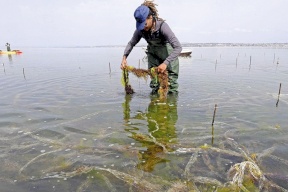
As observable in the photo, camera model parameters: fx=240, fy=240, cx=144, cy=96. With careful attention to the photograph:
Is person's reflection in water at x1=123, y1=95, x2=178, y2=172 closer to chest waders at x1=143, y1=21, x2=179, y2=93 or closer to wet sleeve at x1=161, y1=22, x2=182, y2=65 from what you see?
chest waders at x1=143, y1=21, x2=179, y2=93

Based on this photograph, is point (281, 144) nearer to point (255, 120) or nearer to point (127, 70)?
point (255, 120)

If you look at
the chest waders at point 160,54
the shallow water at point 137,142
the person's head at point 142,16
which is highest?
the person's head at point 142,16

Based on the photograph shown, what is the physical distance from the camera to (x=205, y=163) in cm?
454

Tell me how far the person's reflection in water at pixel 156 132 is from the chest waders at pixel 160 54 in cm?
68

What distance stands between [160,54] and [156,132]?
3.69 meters

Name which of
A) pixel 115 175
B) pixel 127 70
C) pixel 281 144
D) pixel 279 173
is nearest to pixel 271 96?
pixel 281 144

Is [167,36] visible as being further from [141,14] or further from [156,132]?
[156,132]

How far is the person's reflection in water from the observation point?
4.74 meters

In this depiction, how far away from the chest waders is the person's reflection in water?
682mm

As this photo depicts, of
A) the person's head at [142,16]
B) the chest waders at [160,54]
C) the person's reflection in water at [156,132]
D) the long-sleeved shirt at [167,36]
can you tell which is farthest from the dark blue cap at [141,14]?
the person's reflection in water at [156,132]

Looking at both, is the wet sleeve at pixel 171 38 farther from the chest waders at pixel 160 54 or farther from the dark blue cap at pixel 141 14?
the dark blue cap at pixel 141 14

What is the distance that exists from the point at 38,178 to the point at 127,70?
612cm

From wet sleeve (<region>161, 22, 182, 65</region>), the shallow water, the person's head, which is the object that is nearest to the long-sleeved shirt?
wet sleeve (<region>161, 22, 182, 65</region>)

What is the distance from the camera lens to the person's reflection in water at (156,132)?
4.74 metres
